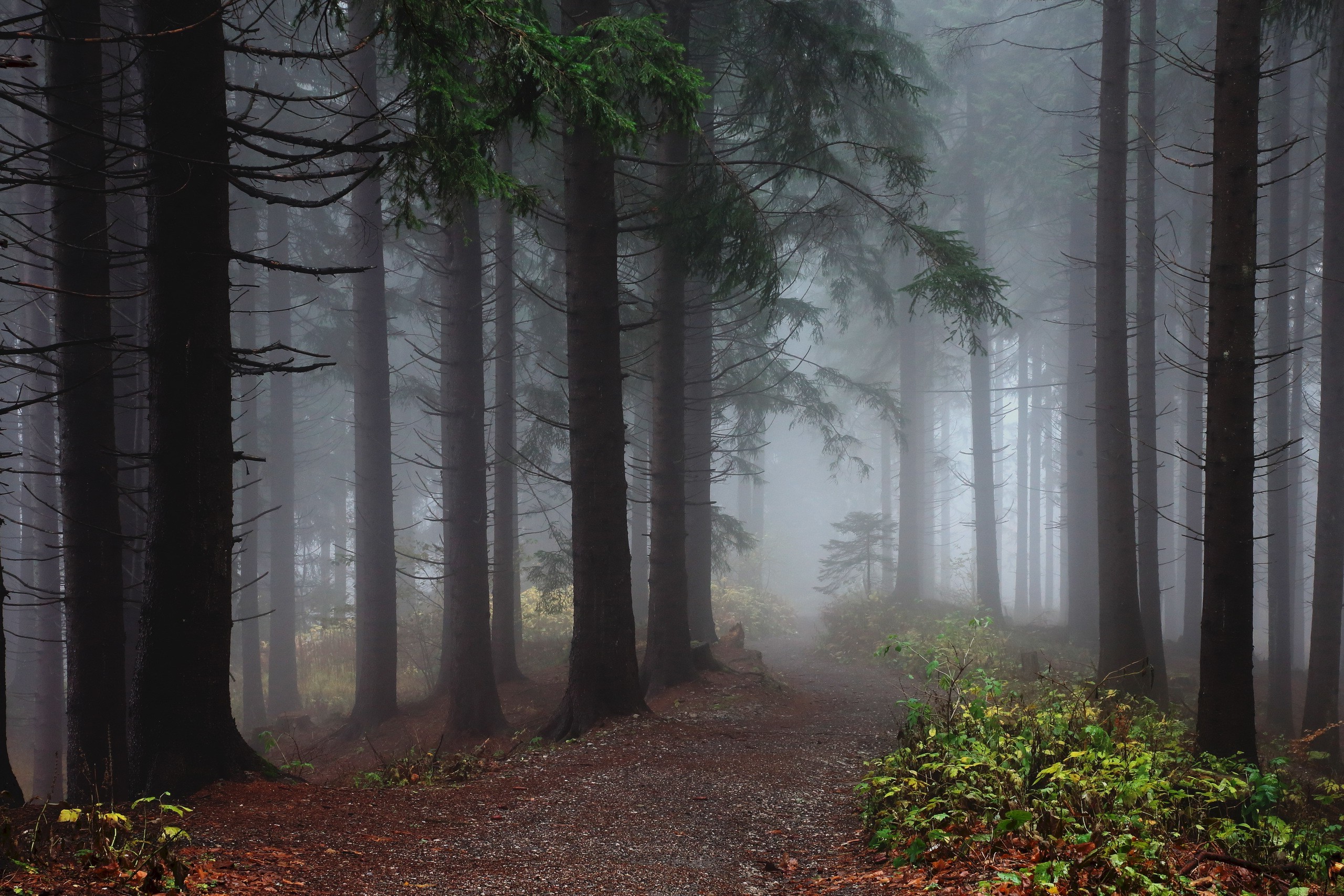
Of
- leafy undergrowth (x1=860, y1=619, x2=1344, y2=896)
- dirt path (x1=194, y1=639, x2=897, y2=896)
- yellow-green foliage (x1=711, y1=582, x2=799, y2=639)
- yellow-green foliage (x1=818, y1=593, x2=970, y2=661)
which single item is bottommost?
yellow-green foliage (x1=711, y1=582, x2=799, y2=639)

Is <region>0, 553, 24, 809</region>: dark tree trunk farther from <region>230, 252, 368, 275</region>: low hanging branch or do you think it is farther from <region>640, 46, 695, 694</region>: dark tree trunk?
<region>640, 46, 695, 694</region>: dark tree trunk

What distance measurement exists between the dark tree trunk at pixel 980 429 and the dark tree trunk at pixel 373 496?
1663 cm

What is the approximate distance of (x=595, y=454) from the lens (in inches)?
323

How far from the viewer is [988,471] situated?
913 inches

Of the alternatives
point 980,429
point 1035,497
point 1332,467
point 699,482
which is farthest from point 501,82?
point 1035,497

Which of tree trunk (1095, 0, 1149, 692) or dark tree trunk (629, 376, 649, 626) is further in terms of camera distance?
dark tree trunk (629, 376, 649, 626)

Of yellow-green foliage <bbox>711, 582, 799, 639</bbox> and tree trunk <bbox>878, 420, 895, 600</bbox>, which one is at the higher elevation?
tree trunk <bbox>878, 420, 895, 600</bbox>

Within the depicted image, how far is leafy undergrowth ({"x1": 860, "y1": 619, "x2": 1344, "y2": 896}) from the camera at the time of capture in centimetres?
367

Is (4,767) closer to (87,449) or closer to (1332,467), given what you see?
(87,449)

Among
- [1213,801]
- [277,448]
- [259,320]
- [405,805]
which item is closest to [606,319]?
[405,805]

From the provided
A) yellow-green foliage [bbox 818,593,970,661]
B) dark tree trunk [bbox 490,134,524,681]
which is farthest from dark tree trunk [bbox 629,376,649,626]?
yellow-green foliage [bbox 818,593,970,661]

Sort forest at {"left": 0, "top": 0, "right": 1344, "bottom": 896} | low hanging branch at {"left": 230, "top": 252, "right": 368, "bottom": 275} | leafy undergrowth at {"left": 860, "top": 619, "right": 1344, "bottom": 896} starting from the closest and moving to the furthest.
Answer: leafy undergrowth at {"left": 860, "top": 619, "right": 1344, "bottom": 896} < forest at {"left": 0, "top": 0, "right": 1344, "bottom": 896} < low hanging branch at {"left": 230, "top": 252, "right": 368, "bottom": 275}

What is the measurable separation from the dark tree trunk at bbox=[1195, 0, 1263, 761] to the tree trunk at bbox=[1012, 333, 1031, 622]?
2604cm

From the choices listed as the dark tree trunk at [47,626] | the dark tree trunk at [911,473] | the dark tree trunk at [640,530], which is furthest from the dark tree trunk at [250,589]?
the dark tree trunk at [911,473]
